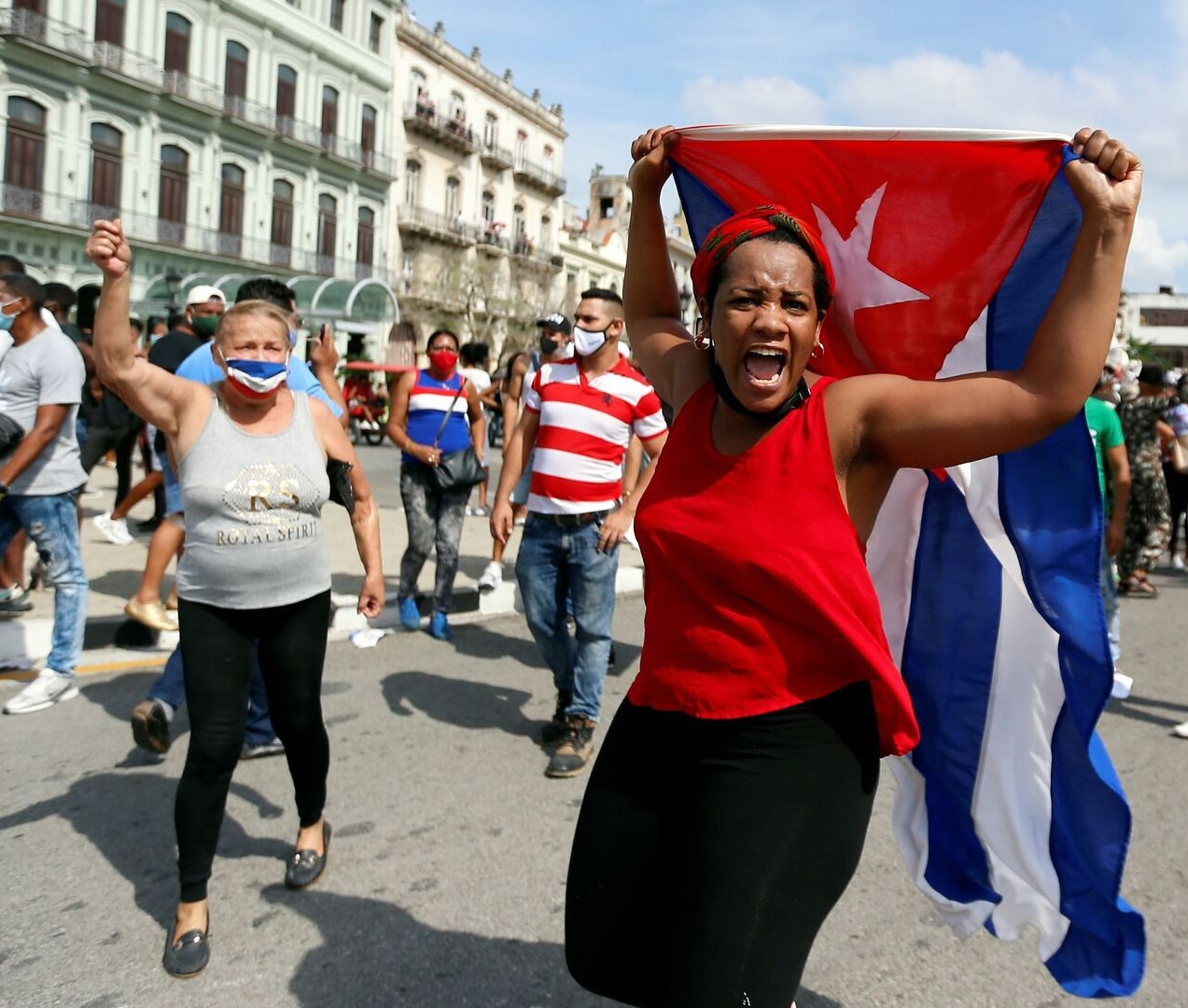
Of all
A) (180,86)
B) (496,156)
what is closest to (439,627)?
(180,86)

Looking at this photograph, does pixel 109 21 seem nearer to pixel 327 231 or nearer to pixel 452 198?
pixel 327 231

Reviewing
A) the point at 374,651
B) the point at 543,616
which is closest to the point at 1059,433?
the point at 543,616

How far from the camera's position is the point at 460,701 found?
582 centimetres

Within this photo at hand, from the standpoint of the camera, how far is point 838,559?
2.06 metres

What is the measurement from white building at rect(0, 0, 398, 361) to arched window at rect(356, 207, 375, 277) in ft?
0.23

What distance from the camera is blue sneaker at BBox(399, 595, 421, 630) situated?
736 centimetres

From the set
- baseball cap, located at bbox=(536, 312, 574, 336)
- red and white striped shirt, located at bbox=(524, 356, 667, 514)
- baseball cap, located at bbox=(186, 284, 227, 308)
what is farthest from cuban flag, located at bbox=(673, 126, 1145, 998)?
baseball cap, located at bbox=(536, 312, 574, 336)

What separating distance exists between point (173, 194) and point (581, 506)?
35.5m

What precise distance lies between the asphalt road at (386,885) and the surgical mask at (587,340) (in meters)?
1.86

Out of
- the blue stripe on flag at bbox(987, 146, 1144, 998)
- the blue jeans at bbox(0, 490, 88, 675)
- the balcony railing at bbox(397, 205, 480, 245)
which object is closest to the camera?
the blue stripe on flag at bbox(987, 146, 1144, 998)

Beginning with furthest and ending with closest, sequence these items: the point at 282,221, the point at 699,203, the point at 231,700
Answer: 1. the point at 282,221
2. the point at 231,700
3. the point at 699,203

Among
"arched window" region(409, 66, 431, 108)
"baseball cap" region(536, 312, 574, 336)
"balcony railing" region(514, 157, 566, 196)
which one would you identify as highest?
"arched window" region(409, 66, 431, 108)

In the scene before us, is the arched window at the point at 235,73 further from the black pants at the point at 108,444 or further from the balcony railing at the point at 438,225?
the black pants at the point at 108,444

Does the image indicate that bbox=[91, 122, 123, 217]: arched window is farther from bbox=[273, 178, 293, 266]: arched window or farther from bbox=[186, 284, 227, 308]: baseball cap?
bbox=[186, 284, 227, 308]: baseball cap
